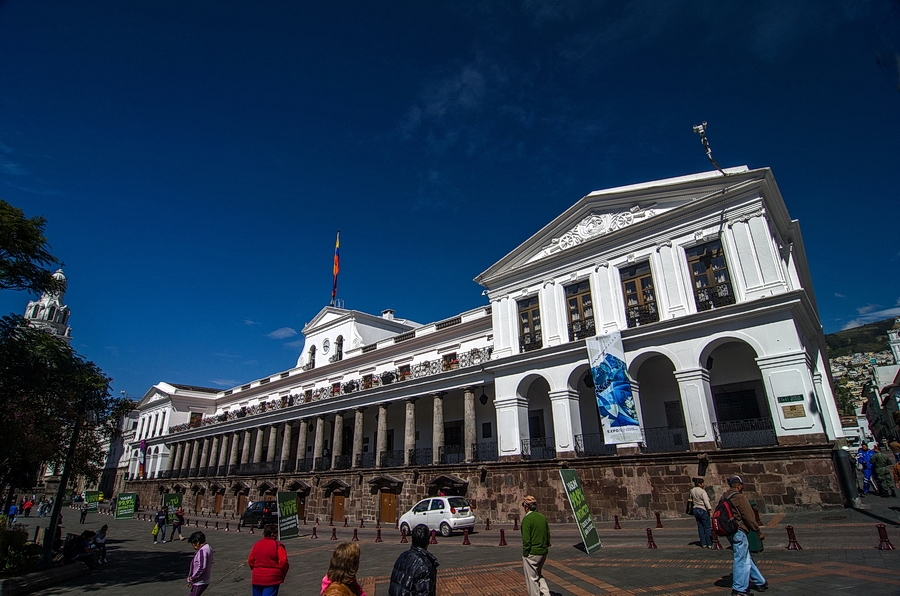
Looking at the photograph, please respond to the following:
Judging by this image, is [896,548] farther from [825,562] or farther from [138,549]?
[138,549]

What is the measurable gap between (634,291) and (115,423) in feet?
72.8

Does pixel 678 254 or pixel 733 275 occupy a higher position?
pixel 678 254

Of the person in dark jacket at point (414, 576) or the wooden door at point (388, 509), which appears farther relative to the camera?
the wooden door at point (388, 509)

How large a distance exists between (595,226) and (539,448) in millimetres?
11011

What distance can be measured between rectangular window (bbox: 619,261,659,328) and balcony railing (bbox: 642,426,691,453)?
14.7 ft

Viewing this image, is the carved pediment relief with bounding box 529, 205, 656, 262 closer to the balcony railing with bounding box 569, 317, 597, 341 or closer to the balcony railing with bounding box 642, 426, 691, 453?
the balcony railing with bounding box 569, 317, 597, 341

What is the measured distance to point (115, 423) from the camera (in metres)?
19.3

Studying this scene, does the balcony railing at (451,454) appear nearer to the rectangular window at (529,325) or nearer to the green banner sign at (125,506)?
the rectangular window at (529,325)

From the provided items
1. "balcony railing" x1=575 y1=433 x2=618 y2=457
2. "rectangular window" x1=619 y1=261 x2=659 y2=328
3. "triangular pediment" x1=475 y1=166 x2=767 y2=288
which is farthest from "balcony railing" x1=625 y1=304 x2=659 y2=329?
"balcony railing" x1=575 y1=433 x2=618 y2=457

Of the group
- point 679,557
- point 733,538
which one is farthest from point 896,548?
point 733,538

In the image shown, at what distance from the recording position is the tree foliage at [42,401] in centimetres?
1320

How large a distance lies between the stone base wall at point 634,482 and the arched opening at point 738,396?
154cm

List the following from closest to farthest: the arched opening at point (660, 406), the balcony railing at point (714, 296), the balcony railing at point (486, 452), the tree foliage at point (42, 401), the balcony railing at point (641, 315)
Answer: the tree foliage at point (42, 401), the balcony railing at point (714, 296), the arched opening at point (660, 406), the balcony railing at point (641, 315), the balcony railing at point (486, 452)

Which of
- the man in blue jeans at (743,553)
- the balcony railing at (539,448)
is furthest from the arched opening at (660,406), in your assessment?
the man in blue jeans at (743,553)
